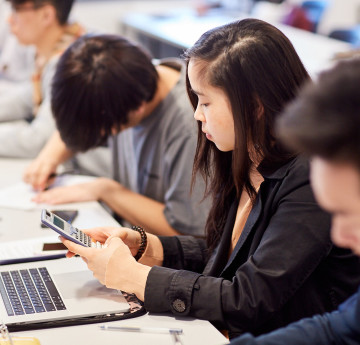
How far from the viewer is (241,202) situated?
4.71 feet

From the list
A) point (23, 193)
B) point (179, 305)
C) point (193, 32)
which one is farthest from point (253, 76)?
point (193, 32)

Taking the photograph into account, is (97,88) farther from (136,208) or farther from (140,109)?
(136,208)

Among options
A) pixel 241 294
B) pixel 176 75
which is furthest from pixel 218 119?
pixel 176 75

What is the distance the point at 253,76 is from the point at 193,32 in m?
2.77

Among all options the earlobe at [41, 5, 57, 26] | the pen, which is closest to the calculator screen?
the pen

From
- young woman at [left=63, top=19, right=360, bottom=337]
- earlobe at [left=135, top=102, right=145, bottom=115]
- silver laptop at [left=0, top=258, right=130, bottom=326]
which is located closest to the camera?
young woman at [left=63, top=19, right=360, bottom=337]

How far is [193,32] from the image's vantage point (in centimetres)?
386

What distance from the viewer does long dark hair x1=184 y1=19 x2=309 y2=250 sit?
118 centimetres

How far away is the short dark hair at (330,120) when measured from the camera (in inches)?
27.5

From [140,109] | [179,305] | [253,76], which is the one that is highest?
[253,76]

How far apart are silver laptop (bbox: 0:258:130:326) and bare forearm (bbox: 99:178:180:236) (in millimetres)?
408

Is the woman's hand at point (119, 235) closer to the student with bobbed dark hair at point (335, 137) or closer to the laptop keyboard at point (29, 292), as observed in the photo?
the laptop keyboard at point (29, 292)

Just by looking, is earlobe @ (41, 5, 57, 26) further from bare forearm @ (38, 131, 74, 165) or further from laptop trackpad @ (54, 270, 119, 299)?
laptop trackpad @ (54, 270, 119, 299)

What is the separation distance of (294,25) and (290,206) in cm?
356
